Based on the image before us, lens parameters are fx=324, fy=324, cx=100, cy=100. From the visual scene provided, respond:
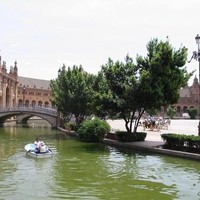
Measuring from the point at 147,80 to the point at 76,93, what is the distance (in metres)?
19.0

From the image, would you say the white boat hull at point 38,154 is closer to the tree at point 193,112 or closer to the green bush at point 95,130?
the green bush at point 95,130

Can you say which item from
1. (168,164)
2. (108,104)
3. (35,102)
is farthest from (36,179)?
(35,102)

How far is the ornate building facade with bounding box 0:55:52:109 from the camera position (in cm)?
8575

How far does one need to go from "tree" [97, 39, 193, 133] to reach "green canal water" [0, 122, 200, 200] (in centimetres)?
539

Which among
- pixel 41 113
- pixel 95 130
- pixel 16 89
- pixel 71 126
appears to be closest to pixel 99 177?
pixel 95 130

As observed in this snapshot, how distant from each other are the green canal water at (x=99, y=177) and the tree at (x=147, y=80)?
17.7 ft

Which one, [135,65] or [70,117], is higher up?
[135,65]

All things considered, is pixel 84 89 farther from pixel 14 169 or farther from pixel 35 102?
pixel 35 102

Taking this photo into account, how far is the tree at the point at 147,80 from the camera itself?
2894cm

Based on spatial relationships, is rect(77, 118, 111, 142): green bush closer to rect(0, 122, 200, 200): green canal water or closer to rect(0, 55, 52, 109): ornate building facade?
rect(0, 122, 200, 200): green canal water

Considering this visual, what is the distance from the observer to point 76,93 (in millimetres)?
46375

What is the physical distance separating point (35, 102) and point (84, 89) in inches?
4014

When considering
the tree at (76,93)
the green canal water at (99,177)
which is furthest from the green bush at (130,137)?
the tree at (76,93)

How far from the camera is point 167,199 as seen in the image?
573 inches
